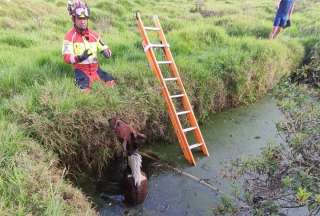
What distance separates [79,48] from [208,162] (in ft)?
7.53

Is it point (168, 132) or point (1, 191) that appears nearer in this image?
point (1, 191)

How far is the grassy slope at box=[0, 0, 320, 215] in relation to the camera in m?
3.21

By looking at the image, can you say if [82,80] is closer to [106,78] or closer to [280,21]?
[106,78]

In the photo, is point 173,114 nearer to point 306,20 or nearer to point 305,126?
point 305,126

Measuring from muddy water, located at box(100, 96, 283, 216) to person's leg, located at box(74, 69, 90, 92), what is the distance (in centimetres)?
130

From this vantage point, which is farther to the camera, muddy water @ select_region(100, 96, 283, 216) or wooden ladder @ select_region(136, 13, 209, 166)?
wooden ladder @ select_region(136, 13, 209, 166)

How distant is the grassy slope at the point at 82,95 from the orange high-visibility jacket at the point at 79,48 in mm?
255

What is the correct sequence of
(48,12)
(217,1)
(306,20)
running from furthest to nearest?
(217,1)
(306,20)
(48,12)

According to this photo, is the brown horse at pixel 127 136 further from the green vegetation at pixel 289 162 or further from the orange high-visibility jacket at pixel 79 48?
the green vegetation at pixel 289 162

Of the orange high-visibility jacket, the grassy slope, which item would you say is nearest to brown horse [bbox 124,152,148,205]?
the grassy slope

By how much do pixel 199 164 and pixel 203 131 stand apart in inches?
39.3

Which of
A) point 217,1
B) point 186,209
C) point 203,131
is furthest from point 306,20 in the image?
point 186,209

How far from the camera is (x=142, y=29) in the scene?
518cm

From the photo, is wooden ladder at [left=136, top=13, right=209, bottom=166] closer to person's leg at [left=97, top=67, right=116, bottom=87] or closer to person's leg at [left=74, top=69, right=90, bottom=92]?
person's leg at [left=97, top=67, right=116, bottom=87]
